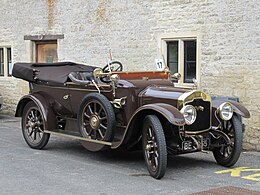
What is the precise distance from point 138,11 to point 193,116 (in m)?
5.37

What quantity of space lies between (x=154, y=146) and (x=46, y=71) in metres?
3.51

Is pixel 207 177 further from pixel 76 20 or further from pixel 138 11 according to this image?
pixel 76 20

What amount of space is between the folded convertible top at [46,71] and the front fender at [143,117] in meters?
2.08

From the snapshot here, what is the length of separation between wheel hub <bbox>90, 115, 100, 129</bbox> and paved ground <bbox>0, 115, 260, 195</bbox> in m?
0.61

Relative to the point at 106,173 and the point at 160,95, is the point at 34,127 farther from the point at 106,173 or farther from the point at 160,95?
the point at 160,95

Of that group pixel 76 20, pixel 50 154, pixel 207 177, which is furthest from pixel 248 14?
pixel 76 20

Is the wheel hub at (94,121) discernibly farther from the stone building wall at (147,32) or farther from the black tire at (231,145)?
the stone building wall at (147,32)

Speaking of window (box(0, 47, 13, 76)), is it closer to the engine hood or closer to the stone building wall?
the stone building wall

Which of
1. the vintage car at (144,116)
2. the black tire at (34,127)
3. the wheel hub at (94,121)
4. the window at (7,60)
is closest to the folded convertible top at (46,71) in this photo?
the vintage car at (144,116)

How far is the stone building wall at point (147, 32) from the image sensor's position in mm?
9898

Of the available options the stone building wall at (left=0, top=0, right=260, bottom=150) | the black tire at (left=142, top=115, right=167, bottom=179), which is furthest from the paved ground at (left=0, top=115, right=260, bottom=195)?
the stone building wall at (left=0, top=0, right=260, bottom=150)

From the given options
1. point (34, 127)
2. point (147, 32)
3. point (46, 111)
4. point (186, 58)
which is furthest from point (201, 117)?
point (147, 32)

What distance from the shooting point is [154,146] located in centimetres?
718

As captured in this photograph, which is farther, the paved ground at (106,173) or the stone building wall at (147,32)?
the stone building wall at (147,32)
